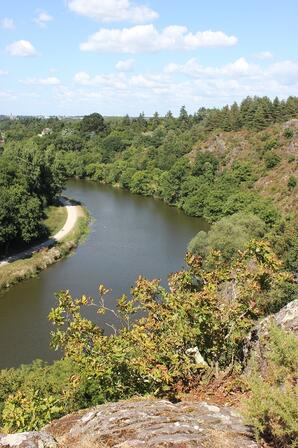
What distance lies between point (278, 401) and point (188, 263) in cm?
652

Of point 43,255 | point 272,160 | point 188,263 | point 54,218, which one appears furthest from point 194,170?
point 188,263

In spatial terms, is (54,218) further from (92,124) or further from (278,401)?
(92,124)

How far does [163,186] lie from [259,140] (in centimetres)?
1823

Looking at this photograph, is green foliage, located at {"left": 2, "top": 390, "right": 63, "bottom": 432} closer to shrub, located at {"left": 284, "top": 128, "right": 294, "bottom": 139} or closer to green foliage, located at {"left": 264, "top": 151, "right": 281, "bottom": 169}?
green foliage, located at {"left": 264, "top": 151, "right": 281, "bottom": 169}

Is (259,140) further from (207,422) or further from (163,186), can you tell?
(207,422)

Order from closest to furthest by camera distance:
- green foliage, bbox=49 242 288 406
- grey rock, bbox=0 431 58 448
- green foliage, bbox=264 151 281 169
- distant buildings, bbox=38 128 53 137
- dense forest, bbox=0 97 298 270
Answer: grey rock, bbox=0 431 58 448 < green foliage, bbox=49 242 288 406 < dense forest, bbox=0 97 298 270 < green foliage, bbox=264 151 281 169 < distant buildings, bbox=38 128 53 137

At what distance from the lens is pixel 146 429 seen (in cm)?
880

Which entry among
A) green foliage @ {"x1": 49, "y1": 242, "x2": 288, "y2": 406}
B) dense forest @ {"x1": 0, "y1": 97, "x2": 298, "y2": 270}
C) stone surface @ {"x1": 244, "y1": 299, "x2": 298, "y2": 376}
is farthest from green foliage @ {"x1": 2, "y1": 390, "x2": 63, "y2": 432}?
dense forest @ {"x1": 0, "y1": 97, "x2": 298, "y2": 270}

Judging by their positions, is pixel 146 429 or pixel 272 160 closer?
pixel 146 429

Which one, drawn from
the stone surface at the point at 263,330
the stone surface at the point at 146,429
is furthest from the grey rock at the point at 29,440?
the stone surface at the point at 263,330

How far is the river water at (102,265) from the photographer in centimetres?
3059

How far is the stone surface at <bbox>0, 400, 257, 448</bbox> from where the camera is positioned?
8.30 m

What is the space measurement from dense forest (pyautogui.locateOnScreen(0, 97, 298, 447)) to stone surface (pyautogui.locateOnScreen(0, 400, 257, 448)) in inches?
28.5

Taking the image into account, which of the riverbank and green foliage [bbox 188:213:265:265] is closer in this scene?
green foliage [bbox 188:213:265:265]
